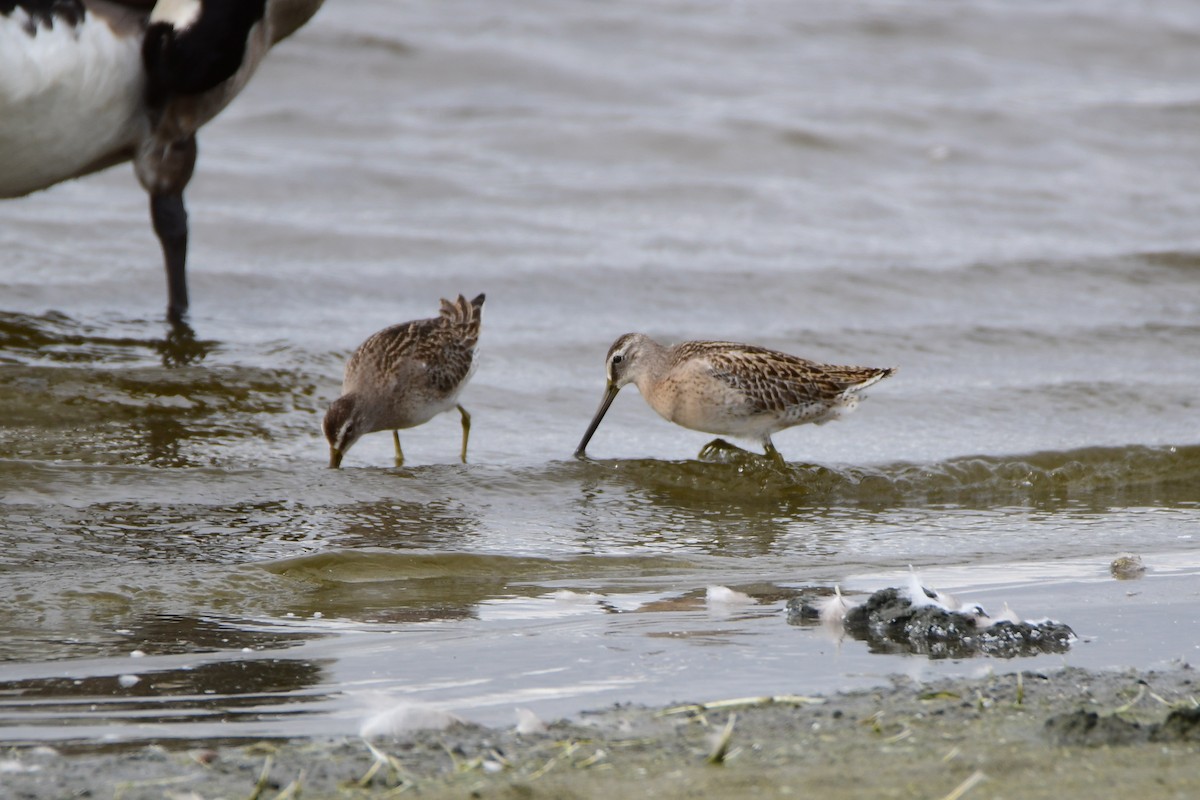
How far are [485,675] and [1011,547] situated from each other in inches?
103

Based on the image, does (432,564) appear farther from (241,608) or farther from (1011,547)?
(1011,547)

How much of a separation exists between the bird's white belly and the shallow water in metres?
0.97

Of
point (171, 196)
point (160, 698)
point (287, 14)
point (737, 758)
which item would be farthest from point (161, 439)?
point (737, 758)

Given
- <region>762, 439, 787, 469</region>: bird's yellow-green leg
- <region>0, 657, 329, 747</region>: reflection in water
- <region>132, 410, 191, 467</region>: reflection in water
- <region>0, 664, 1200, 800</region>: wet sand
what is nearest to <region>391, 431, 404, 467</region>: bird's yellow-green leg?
<region>132, 410, 191, 467</region>: reflection in water

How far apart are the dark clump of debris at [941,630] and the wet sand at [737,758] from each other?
1.90 ft

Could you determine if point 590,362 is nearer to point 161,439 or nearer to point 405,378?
point 405,378

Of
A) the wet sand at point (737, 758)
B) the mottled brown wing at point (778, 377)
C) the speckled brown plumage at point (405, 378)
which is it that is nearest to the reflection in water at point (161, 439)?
the speckled brown plumage at point (405, 378)

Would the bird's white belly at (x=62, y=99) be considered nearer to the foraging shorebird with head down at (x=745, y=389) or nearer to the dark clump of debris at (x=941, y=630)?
the foraging shorebird with head down at (x=745, y=389)

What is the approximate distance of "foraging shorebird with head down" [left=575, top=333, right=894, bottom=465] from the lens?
24.2ft

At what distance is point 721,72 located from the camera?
56.0 ft

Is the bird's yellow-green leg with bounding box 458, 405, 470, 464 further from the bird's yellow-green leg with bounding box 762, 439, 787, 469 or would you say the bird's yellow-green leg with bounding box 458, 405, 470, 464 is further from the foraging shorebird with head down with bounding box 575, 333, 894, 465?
the bird's yellow-green leg with bounding box 762, 439, 787, 469

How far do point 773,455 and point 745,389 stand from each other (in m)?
0.38

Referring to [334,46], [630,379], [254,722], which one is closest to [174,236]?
[630,379]

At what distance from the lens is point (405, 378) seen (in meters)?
7.51
